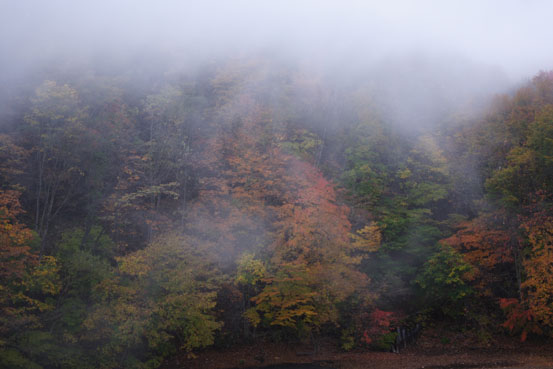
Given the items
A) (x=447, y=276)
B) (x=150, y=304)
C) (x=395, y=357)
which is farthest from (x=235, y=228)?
(x=447, y=276)

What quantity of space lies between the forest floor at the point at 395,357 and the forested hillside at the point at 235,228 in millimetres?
589

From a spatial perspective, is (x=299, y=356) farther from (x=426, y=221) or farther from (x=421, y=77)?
(x=421, y=77)

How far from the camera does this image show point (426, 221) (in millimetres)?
21609

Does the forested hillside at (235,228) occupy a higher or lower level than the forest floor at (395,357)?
higher

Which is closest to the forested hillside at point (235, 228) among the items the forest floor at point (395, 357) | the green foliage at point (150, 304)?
the green foliage at point (150, 304)

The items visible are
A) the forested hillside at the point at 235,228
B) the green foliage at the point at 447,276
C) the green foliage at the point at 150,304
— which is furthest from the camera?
the green foliage at the point at 447,276

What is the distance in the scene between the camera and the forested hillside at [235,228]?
48.7 feet

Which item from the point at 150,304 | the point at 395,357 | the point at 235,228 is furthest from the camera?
the point at 235,228

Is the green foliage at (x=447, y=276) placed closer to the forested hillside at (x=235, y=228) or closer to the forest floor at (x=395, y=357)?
the forested hillside at (x=235, y=228)

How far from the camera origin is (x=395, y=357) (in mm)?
18781

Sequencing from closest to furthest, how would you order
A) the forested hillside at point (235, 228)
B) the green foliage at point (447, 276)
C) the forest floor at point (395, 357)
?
the forested hillside at point (235, 228)
the forest floor at point (395, 357)
the green foliage at point (447, 276)

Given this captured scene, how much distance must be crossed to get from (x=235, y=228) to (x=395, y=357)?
10.0 metres

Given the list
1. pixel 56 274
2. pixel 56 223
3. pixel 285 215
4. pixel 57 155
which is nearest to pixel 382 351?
pixel 285 215

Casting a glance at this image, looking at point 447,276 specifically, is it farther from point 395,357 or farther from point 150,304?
point 150,304
